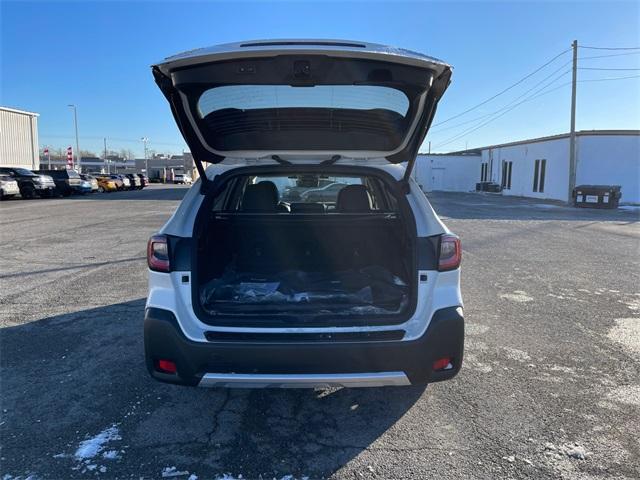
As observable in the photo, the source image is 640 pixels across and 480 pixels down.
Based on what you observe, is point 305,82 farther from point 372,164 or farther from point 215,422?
point 215,422

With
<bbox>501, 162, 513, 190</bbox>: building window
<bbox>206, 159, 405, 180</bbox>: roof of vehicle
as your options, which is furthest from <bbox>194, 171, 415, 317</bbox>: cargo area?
<bbox>501, 162, 513, 190</bbox>: building window

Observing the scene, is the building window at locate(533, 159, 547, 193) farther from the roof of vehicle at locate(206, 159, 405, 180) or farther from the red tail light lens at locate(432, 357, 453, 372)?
the red tail light lens at locate(432, 357, 453, 372)

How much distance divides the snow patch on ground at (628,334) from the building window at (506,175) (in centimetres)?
3293

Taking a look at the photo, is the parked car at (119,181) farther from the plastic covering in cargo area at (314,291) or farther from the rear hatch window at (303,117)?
the rear hatch window at (303,117)

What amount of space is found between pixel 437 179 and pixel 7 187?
33.6 m

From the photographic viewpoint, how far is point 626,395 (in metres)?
→ 3.20

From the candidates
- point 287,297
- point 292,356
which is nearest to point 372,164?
point 287,297

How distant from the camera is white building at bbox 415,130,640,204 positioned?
25.2 metres

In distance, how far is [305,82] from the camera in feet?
8.59

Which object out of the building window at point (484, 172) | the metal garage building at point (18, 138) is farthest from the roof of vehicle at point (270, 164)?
the building window at point (484, 172)

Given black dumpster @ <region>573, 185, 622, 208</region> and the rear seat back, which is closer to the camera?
the rear seat back

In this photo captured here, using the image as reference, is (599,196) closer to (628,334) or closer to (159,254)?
(628,334)

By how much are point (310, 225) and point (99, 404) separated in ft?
6.53

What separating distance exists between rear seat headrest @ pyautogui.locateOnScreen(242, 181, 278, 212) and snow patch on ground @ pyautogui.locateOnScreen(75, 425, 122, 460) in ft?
6.37
